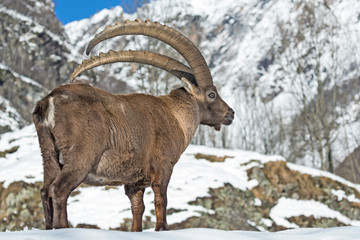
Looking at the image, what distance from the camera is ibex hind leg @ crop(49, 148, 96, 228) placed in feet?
13.4

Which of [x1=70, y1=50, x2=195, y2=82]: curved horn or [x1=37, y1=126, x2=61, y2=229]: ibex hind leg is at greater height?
[x1=70, y1=50, x2=195, y2=82]: curved horn

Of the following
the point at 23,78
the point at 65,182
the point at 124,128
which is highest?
the point at 23,78

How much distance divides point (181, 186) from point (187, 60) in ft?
26.2

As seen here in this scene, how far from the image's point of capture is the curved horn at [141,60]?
5.89 metres

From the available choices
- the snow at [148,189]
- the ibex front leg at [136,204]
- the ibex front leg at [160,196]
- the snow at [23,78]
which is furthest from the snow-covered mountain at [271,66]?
the ibex front leg at [160,196]

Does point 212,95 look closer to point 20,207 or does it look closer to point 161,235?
point 161,235

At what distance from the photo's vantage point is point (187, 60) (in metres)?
6.52

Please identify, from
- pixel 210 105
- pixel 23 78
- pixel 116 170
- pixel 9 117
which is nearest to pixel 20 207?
pixel 210 105

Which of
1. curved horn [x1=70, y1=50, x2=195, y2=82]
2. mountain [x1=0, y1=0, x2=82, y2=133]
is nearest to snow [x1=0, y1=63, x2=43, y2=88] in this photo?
mountain [x1=0, y1=0, x2=82, y2=133]

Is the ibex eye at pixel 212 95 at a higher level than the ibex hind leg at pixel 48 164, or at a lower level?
Answer: higher

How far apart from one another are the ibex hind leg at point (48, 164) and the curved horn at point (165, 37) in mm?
1530

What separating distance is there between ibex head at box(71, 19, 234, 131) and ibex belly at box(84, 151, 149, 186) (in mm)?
1657

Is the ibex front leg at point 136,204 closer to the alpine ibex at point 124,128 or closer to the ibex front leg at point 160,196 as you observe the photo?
the alpine ibex at point 124,128

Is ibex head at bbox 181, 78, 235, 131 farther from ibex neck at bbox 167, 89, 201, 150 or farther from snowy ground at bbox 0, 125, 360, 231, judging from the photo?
snowy ground at bbox 0, 125, 360, 231
